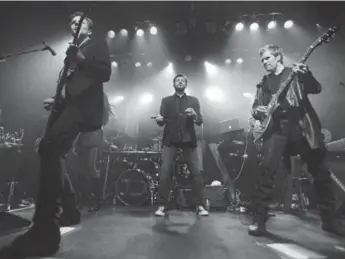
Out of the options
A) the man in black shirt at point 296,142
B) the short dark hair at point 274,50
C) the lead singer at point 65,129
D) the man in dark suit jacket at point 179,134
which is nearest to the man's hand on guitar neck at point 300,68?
the man in black shirt at point 296,142

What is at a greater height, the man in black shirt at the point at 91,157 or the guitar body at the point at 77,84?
the guitar body at the point at 77,84

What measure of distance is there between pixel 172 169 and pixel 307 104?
3.54 ft

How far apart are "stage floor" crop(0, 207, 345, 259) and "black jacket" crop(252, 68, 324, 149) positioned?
499 millimetres

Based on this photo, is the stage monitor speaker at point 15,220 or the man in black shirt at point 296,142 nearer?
the stage monitor speaker at point 15,220

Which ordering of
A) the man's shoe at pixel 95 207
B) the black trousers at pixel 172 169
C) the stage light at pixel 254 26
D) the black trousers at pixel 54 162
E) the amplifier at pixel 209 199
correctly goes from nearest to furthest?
the black trousers at pixel 54 162, the man's shoe at pixel 95 207, the stage light at pixel 254 26, the black trousers at pixel 172 169, the amplifier at pixel 209 199

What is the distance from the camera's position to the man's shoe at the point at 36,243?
39.1 inches

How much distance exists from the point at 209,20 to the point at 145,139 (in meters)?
1.01

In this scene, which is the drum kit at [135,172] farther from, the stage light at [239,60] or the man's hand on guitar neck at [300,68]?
the man's hand on guitar neck at [300,68]

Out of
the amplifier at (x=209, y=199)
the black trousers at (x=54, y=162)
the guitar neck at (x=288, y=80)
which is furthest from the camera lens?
the amplifier at (x=209, y=199)

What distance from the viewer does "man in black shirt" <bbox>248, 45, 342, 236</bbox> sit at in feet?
4.22

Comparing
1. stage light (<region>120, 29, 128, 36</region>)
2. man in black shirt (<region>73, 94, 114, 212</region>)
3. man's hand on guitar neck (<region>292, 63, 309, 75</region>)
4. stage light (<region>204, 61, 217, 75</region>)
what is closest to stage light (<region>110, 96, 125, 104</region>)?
man in black shirt (<region>73, 94, 114, 212</region>)

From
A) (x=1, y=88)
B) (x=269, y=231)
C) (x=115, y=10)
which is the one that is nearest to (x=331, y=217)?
(x=269, y=231)

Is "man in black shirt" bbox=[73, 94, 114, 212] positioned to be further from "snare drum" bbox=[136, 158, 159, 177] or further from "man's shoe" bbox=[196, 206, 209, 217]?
"man's shoe" bbox=[196, 206, 209, 217]

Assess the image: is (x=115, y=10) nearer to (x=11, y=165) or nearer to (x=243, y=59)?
(x=243, y=59)
